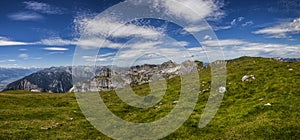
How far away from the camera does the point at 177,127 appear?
31.2 m

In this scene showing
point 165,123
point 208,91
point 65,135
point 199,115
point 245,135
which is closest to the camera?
point 245,135

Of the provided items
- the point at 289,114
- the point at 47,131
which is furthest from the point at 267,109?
the point at 47,131

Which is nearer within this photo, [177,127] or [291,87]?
[177,127]

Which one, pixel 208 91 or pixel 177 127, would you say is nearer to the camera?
pixel 177 127

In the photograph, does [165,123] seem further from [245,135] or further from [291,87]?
[291,87]

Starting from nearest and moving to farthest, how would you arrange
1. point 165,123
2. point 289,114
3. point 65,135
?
point 289,114 < point 65,135 < point 165,123

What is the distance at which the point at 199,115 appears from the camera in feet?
118

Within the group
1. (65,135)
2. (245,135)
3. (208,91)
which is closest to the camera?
(245,135)

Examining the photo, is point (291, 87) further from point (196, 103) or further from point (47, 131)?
point (47, 131)

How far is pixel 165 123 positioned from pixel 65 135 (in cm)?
1298

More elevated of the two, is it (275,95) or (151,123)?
(275,95)

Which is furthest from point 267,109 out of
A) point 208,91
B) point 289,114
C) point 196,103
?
point 208,91

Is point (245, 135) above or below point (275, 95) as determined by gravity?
below

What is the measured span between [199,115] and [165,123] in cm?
579
